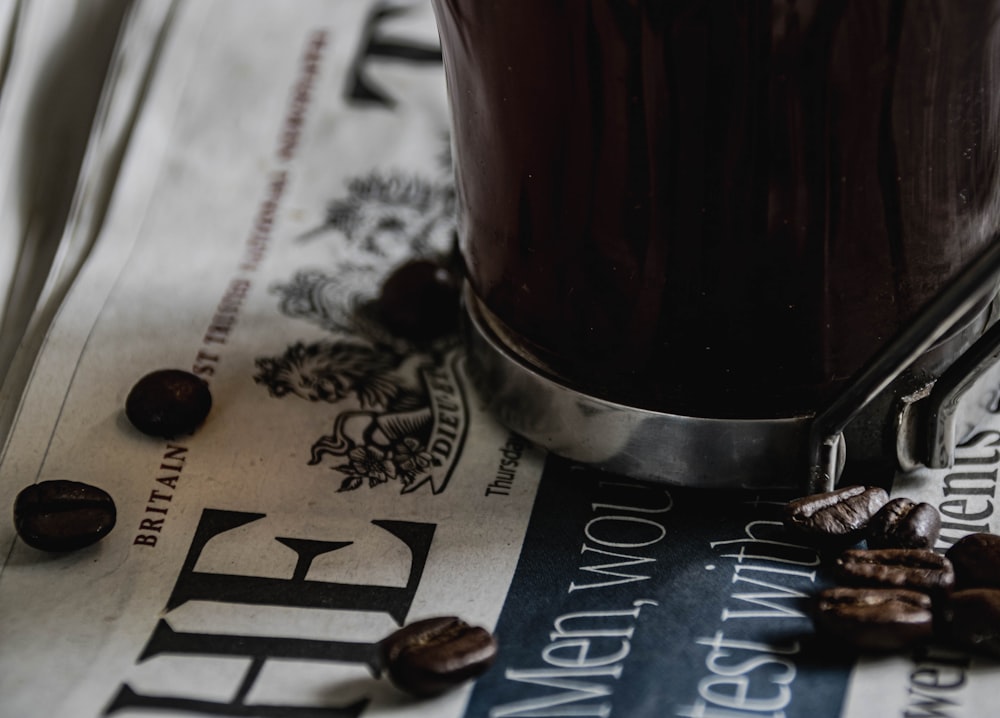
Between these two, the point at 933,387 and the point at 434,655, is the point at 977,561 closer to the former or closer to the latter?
the point at 933,387

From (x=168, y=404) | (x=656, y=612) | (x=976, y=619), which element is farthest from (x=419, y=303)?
(x=976, y=619)

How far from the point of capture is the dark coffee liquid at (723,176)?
1.90 feet

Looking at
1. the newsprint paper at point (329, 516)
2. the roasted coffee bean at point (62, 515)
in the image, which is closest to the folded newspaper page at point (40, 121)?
the newsprint paper at point (329, 516)

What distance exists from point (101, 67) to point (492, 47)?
0.49 m

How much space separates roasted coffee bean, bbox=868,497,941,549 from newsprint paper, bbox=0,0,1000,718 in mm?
33

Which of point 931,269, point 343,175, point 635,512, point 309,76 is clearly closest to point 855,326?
point 931,269

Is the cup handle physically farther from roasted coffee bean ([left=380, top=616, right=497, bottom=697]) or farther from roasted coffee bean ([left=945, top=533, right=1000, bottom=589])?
roasted coffee bean ([left=380, top=616, right=497, bottom=697])

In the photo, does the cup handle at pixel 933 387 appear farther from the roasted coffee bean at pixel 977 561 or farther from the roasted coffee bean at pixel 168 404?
the roasted coffee bean at pixel 168 404

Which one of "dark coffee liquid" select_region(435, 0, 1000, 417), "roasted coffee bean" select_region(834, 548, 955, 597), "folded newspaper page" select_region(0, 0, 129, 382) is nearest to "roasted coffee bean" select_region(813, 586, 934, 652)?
"roasted coffee bean" select_region(834, 548, 955, 597)

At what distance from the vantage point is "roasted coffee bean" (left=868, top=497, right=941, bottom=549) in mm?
673

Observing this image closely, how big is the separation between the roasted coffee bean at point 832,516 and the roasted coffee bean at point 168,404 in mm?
353

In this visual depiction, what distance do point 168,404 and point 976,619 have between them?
0.46m

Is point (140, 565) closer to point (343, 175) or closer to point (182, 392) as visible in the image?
point (182, 392)

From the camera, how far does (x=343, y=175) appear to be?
3.42ft
